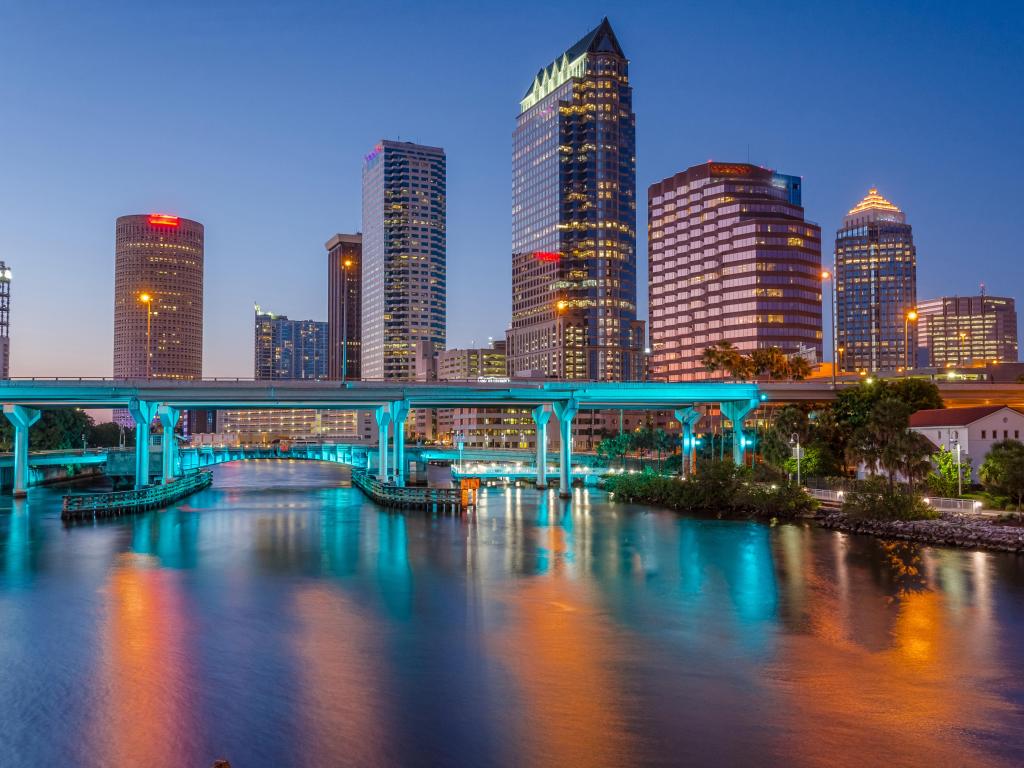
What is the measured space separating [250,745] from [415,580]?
80.7 feet

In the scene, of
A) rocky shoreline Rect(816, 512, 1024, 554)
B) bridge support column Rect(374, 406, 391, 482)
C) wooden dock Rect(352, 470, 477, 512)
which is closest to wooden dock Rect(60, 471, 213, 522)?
wooden dock Rect(352, 470, 477, 512)

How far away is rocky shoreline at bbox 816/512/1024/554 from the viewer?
53.7 m

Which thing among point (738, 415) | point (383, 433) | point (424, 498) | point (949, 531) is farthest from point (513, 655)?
point (383, 433)

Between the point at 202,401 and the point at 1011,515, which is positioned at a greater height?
the point at 202,401

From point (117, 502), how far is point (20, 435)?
22.2 m

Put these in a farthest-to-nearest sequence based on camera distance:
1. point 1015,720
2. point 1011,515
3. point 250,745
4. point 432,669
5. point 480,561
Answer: point 1011,515 → point 480,561 → point 432,669 → point 1015,720 → point 250,745

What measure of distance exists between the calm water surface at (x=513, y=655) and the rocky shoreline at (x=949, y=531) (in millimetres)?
2806

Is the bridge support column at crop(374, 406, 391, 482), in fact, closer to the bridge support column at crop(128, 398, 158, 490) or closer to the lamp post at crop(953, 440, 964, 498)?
the bridge support column at crop(128, 398, 158, 490)

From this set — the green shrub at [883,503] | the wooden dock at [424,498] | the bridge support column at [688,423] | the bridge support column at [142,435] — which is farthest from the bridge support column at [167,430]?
the green shrub at [883,503]

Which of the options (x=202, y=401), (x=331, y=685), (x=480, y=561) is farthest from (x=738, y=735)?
(x=202, y=401)

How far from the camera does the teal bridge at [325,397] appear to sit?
9256cm

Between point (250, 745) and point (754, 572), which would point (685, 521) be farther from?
point (250, 745)

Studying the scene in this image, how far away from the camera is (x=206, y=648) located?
3291 centimetres

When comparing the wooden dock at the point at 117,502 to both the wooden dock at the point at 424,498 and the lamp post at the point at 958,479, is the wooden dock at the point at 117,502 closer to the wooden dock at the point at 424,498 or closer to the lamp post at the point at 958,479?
the wooden dock at the point at 424,498
